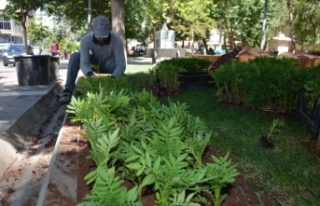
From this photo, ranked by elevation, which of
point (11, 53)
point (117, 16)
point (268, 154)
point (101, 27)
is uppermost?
point (117, 16)

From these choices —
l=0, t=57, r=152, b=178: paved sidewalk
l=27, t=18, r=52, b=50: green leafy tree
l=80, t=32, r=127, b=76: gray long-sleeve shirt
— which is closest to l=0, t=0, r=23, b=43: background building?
l=27, t=18, r=52, b=50: green leafy tree

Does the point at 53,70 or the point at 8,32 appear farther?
the point at 8,32

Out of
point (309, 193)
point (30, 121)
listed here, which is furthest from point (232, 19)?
point (309, 193)

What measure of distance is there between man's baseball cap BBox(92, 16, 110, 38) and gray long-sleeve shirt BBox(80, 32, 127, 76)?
30 centimetres

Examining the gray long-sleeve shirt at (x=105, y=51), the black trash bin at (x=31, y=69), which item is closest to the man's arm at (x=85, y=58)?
the gray long-sleeve shirt at (x=105, y=51)

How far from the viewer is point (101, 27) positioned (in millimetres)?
5410

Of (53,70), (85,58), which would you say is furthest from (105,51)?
(53,70)

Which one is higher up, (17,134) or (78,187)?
(78,187)

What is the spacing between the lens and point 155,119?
275cm

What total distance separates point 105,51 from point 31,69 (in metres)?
5.45

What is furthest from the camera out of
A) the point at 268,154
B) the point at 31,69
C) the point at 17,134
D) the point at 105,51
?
the point at 31,69

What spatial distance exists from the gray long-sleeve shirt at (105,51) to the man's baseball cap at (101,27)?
11.9 inches

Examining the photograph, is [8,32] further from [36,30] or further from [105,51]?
[105,51]

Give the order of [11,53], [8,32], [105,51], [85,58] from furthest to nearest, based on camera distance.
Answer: [8,32] < [11,53] < [105,51] < [85,58]
